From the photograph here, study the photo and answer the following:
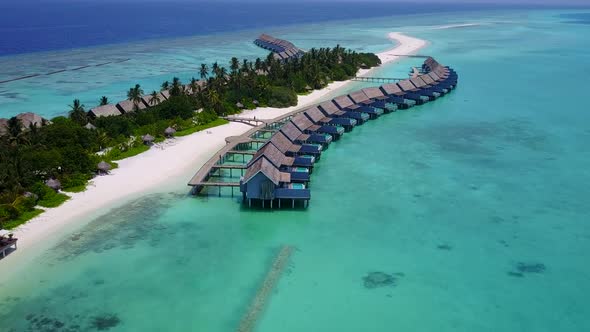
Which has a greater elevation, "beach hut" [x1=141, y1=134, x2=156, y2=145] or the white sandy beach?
"beach hut" [x1=141, y1=134, x2=156, y2=145]

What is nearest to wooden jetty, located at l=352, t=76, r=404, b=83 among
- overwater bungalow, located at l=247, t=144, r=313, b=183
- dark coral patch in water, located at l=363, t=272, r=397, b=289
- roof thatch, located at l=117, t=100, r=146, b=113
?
roof thatch, located at l=117, t=100, r=146, b=113

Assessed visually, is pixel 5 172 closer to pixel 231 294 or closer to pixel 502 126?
pixel 231 294

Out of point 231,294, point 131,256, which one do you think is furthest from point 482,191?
point 131,256

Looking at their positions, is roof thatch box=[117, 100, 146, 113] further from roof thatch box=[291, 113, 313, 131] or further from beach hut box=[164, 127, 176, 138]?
roof thatch box=[291, 113, 313, 131]

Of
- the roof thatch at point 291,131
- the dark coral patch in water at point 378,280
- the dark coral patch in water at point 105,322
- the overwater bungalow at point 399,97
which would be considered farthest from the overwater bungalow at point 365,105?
the dark coral patch in water at point 105,322

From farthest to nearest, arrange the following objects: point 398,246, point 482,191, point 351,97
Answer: point 351,97 < point 482,191 < point 398,246

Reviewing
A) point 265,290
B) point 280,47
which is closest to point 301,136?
point 265,290

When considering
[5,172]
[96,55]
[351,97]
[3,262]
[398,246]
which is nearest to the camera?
[3,262]

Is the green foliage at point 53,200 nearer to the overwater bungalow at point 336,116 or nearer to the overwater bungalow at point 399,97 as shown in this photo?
the overwater bungalow at point 336,116
